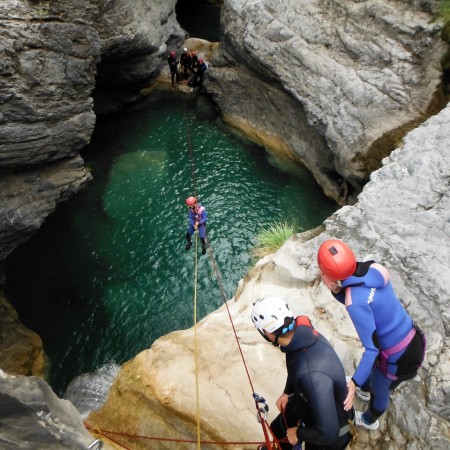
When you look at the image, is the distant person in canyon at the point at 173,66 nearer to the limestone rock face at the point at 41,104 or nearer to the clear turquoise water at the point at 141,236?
the clear turquoise water at the point at 141,236

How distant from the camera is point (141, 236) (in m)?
13.7

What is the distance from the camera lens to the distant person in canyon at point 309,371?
343 cm

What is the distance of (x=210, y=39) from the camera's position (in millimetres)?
26562

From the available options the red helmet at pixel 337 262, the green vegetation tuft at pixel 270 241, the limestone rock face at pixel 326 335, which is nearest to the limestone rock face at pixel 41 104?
the green vegetation tuft at pixel 270 241

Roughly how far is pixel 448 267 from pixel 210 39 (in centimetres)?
2477

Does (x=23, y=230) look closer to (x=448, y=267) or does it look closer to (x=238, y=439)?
(x=238, y=439)

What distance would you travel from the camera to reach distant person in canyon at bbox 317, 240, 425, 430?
152 inches

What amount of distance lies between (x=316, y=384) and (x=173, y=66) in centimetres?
2059

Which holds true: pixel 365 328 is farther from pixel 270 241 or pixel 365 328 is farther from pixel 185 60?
pixel 185 60

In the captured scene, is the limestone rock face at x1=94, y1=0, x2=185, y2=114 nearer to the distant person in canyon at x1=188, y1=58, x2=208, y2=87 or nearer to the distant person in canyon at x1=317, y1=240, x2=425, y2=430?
the distant person in canyon at x1=188, y1=58, x2=208, y2=87

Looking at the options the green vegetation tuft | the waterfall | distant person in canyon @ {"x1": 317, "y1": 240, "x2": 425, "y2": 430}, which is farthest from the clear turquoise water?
distant person in canyon @ {"x1": 317, "y1": 240, "x2": 425, "y2": 430}

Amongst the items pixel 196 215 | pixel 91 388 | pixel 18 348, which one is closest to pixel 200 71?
pixel 196 215

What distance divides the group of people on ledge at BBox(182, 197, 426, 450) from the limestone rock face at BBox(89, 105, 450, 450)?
0.97 metres

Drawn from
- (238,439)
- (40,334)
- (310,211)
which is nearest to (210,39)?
(310,211)
